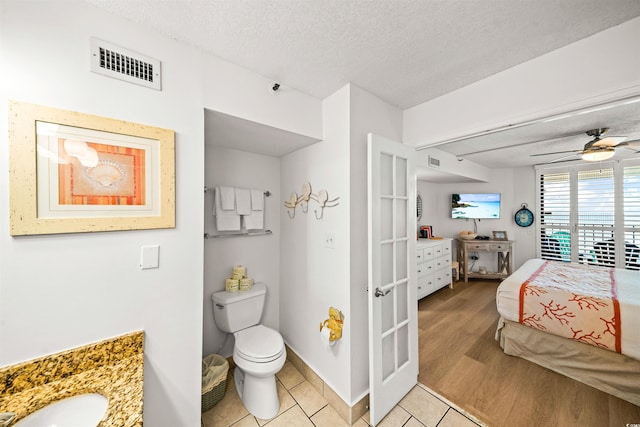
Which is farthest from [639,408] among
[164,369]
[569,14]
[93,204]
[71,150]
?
[71,150]

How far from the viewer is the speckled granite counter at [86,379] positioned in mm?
831

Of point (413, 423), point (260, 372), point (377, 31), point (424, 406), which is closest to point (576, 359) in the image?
point (424, 406)

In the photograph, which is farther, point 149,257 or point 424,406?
point 424,406

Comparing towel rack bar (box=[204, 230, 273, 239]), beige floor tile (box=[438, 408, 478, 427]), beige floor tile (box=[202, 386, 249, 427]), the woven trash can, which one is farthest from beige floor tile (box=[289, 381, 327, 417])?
towel rack bar (box=[204, 230, 273, 239])

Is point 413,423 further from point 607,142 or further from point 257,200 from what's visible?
point 607,142

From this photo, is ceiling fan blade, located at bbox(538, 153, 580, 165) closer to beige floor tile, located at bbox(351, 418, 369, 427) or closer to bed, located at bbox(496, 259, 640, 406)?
bed, located at bbox(496, 259, 640, 406)

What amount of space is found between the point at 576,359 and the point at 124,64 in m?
3.77

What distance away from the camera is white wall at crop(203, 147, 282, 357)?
1.97m

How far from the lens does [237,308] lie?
1888 millimetres

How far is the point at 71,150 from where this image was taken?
3.23 feet

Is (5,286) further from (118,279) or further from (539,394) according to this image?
(539,394)

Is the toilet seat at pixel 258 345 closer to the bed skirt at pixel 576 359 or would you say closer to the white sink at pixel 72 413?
the white sink at pixel 72 413

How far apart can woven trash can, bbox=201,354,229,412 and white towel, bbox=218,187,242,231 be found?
41.6 inches

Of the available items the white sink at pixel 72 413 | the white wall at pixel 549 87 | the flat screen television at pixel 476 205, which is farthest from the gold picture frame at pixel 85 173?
the flat screen television at pixel 476 205
